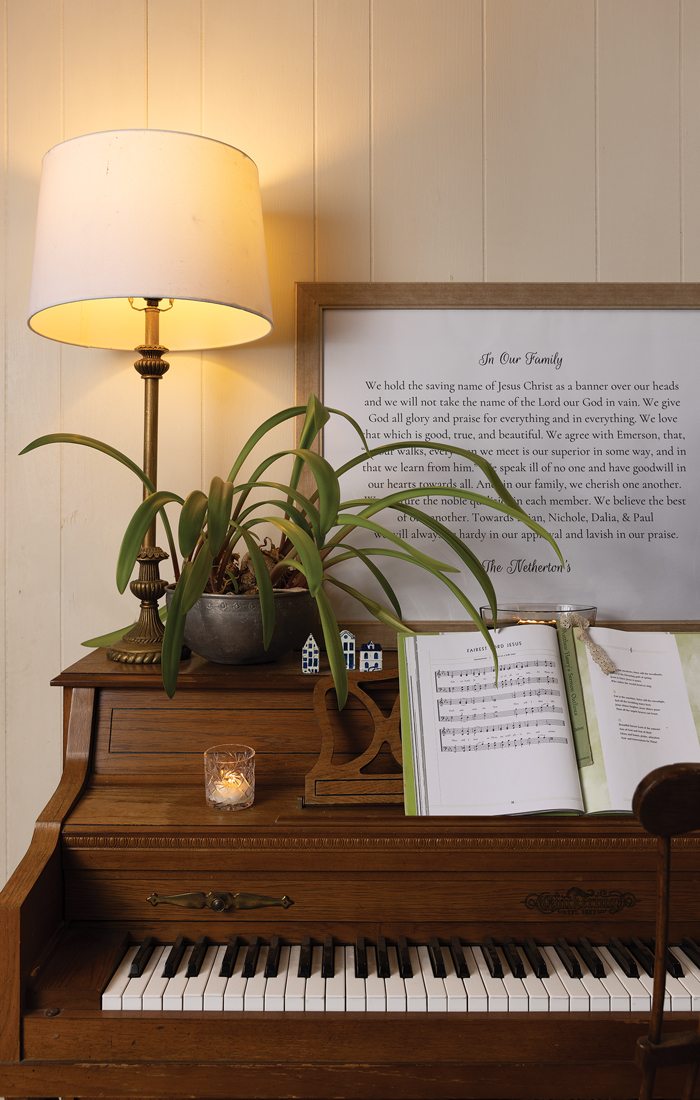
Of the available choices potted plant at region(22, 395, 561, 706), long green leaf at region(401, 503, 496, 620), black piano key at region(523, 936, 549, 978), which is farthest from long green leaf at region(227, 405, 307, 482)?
black piano key at region(523, 936, 549, 978)

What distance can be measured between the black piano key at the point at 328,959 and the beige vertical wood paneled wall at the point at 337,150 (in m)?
0.85

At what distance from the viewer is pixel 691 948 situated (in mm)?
1106

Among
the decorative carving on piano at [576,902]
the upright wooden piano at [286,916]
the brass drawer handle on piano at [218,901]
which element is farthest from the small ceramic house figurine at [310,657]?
the decorative carving on piano at [576,902]

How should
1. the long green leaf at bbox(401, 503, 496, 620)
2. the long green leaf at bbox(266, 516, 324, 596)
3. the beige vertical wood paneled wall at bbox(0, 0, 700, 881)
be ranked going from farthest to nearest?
the beige vertical wood paneled wall at bbox(0, 0, 700, 881) < the long green leaf at bbox(401, 503, 496, 620) < the long green leaf at bbox(266, 516, 324, 596)

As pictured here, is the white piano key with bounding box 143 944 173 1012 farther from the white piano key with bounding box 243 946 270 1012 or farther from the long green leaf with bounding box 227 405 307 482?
the long green leaf with bounding box 227 405 307 482

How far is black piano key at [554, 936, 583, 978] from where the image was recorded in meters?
1.04

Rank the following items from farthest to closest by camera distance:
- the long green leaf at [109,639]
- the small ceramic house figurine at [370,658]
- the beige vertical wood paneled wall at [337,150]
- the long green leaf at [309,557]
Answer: the beige vertical wood paneled wall at [337,150] → the long green leaf at [109,639] → the small ceramic house figurine at [370,658] → the long green leaf at [309,557]

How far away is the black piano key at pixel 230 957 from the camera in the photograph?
1038mm

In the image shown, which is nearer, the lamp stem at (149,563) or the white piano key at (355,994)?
the white piano key at (355,994)

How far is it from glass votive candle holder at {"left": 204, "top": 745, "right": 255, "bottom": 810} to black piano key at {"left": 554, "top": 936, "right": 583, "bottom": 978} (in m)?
0.46

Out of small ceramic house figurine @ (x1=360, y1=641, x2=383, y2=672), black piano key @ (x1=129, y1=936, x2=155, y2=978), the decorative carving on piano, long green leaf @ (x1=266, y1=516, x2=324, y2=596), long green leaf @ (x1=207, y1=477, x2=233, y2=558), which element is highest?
long green leaf @ (x1=207, y1=477, x2=233, y2=558)

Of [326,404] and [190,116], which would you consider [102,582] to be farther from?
[190,116]

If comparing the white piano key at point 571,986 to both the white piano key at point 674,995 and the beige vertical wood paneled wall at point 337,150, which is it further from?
the beige vertical wood paneled wall at point 337,150

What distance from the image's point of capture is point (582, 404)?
1.67 metres
